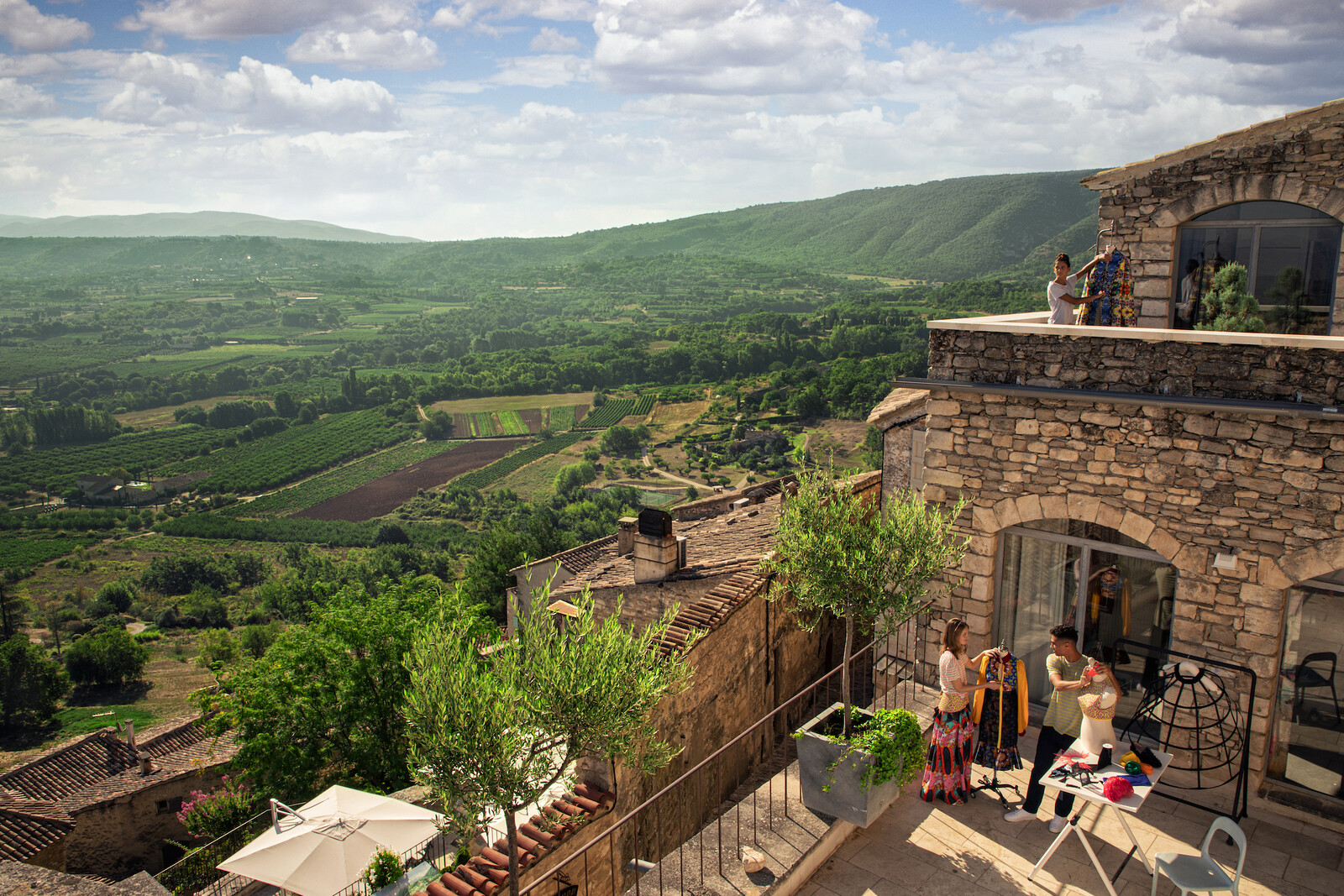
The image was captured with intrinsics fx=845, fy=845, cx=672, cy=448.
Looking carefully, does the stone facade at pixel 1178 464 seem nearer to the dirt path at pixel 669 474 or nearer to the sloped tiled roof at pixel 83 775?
the sloped tiled roof at pixel 83 775

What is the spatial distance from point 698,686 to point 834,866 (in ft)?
9.54

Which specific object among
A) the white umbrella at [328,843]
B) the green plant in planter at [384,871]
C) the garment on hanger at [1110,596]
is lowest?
the white umbrella at [328,843]

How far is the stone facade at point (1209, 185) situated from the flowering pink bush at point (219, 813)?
72.4ft

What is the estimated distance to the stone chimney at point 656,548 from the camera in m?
13.1

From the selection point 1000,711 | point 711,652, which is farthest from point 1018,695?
point 711,652

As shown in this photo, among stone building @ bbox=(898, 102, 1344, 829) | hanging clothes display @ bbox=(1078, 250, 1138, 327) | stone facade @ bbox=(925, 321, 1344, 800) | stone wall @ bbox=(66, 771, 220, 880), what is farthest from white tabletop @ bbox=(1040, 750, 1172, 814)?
stone wall @ bbox=(66, 771, 220, 880)

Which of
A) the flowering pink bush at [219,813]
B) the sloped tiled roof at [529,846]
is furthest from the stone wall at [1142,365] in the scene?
the flowering pink bush at [219,813]

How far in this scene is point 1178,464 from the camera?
7.02m

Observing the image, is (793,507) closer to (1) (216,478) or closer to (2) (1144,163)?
(2) (1144,163)

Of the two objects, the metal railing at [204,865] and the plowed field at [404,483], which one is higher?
the metal railing at [204,865]

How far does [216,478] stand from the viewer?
4825 inches

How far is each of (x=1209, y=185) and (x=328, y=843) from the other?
1297cm

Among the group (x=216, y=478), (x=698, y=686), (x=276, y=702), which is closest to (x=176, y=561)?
(x=216, y=478)

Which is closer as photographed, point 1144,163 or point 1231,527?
point 1231,527
